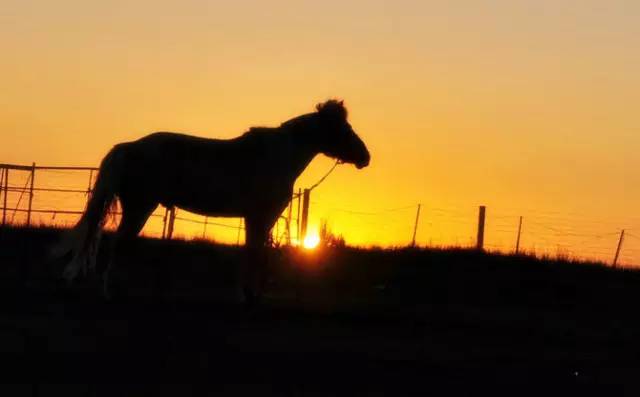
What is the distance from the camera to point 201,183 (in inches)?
490

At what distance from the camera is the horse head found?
13.6 metres

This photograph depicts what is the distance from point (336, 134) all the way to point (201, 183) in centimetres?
201

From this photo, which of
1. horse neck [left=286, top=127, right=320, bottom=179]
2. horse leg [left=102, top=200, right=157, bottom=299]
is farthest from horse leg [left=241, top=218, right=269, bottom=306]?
horse leg [left=102, top=200, right=157, bottom=299]

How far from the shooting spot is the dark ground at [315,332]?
24.5 ft

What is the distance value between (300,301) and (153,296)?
1.82 metres

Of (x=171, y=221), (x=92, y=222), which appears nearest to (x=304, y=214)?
(x=171, y=221)

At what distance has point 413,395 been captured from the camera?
7.34 meters

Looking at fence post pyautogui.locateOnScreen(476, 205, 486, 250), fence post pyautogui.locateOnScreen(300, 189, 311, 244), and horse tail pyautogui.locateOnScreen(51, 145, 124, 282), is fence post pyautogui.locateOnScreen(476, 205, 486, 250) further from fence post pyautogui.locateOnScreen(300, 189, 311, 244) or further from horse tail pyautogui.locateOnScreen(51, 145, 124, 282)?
horse tail pyautogui.locateOnScreen(51, 145, 124, 282)

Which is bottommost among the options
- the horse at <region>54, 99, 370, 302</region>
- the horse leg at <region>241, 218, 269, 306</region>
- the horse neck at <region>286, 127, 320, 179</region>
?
the horse leg at <region>241, 218, 269, 306</region>

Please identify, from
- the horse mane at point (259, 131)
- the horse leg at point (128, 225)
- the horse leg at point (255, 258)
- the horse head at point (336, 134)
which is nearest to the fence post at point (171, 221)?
the horse head at point (336, 134)

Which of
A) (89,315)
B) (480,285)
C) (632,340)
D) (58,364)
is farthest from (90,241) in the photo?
(480,285)

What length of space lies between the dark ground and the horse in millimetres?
452

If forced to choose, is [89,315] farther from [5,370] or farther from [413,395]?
[413,395]

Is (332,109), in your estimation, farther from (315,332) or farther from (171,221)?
(171,221)
